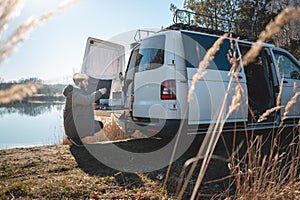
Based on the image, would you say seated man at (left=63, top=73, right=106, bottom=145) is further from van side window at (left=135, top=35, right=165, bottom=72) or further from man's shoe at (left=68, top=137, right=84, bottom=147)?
van side window at (left=135, top=35, right=165, bottom=72)

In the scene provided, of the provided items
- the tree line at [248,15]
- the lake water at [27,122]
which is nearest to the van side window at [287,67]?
the lake water at [27,122]

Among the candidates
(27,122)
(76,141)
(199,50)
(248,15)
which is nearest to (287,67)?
(199,50)

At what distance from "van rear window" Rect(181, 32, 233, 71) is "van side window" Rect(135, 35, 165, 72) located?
0.38m

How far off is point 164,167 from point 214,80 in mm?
1556

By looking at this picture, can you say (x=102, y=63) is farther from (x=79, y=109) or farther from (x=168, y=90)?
(x=168, y=90)

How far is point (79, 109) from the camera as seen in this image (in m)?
4.41

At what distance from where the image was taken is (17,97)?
2.72 ft

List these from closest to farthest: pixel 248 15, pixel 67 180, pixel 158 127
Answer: pixel 67 180
pixel 158 127
pixel 248 15

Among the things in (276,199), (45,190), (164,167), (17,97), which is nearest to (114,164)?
(164,167)

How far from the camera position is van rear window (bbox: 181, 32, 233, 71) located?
362cm

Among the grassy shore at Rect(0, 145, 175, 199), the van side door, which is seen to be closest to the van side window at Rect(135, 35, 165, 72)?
the grassy shore at Rect(0, 145, 175, 199)

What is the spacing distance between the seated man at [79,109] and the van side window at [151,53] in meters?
0.89

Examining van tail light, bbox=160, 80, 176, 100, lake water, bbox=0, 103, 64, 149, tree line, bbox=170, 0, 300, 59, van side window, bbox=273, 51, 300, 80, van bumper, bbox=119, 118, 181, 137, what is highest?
tree line, bbox=170, 0, 300, 59

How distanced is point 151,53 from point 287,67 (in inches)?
127
